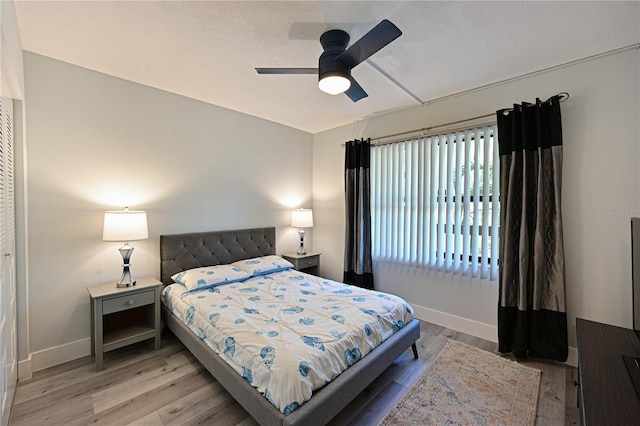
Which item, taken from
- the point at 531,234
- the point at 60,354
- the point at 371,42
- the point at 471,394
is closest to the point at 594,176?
the point at 531,234

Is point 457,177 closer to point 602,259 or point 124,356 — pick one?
point 602,259

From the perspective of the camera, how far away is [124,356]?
8.17ft

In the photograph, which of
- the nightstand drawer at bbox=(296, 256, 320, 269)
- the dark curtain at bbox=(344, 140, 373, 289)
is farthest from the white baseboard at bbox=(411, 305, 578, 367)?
the nightstand drawer at bbox=(296, 256, 320, 269)

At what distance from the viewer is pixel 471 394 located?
203 centimetres

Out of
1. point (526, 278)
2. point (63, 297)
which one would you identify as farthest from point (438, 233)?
point (63, 297)

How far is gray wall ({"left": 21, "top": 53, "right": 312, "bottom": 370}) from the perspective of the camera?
2305 mm

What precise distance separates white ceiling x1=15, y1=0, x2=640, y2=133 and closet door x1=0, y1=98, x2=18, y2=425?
76cm

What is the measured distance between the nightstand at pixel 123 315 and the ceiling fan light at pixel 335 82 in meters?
2.36

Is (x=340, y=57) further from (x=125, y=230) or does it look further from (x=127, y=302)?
(x=127, y=302)

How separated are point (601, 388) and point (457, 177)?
2.13 meters

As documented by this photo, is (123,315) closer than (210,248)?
Yes

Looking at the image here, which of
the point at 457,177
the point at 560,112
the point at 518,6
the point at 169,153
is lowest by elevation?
the point at 457,177

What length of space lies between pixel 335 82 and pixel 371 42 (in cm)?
34

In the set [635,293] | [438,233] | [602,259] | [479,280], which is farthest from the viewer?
[438,233]
